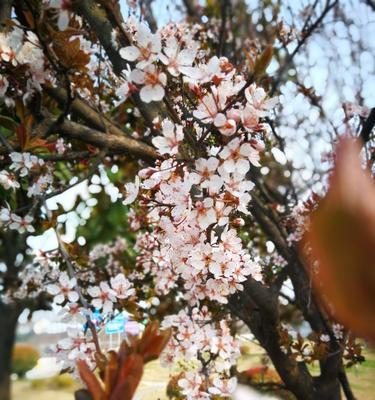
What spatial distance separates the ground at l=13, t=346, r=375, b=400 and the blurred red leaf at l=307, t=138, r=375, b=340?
0.22 feet

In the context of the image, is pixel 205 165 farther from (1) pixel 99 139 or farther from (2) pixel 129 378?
(1) pixel 99 139

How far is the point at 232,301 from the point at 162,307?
3.93 feet

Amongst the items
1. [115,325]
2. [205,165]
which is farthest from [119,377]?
[115,325]

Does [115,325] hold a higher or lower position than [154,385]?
higher

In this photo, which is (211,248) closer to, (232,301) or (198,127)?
(198,127)

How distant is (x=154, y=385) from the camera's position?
2.58 metres

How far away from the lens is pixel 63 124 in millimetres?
1443

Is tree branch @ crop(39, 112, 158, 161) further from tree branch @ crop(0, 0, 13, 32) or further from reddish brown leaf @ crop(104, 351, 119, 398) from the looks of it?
reddish brown leaf @ crop(104, 351, 119, 398)

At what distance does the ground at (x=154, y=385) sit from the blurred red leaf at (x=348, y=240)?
0.22 feet

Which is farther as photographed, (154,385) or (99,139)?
(154,385)

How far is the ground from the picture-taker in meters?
2.18

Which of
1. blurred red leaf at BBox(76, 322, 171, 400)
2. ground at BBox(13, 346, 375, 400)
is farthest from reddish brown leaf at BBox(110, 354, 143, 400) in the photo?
ground at BBox(13, 346, 375, 400)

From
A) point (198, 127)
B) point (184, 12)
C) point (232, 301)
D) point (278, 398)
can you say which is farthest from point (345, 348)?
point (184, 12)

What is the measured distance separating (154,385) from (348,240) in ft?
8.81
